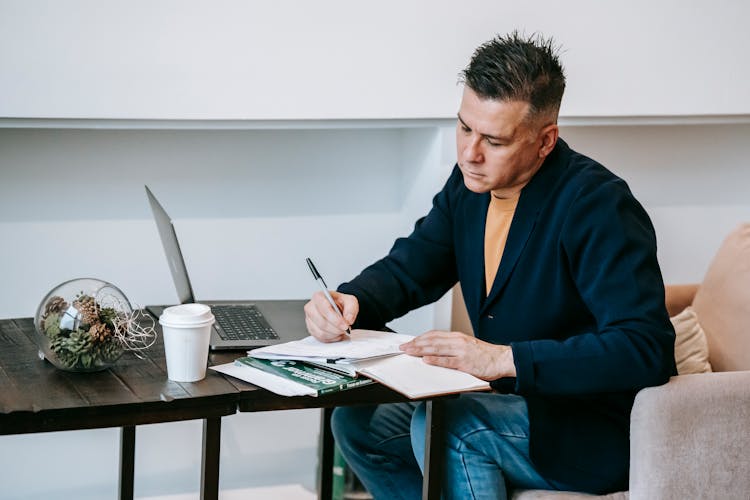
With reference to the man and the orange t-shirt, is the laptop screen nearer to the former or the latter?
the man

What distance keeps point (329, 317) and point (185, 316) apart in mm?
309

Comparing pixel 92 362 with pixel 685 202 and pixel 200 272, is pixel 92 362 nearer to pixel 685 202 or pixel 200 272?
pixel 200 272

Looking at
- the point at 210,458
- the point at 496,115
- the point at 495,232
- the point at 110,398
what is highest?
the point at 496,115

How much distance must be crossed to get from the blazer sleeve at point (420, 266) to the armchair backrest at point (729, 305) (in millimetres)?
664

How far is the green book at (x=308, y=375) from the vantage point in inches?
64.5

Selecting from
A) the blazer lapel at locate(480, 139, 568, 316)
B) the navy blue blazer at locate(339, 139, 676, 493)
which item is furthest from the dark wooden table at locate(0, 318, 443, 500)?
the blazer lapel at locate(480, 139, 568, 316)

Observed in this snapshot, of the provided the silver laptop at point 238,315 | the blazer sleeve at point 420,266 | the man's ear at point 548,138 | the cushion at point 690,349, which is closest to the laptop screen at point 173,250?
the silver laptop at point 238,315

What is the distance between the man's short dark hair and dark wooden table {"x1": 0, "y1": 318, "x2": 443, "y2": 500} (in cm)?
57

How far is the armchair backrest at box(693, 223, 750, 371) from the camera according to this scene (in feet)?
7.39

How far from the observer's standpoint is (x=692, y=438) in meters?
1.77

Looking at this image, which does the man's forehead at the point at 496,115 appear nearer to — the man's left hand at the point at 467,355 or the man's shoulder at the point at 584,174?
the man's shoulder at the point at 584,174

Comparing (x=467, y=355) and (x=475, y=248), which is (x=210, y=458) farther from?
(x=475, y=248)

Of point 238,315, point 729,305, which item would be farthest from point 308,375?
point 729,305

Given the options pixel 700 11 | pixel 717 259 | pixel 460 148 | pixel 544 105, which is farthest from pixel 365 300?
pixel 700 11
